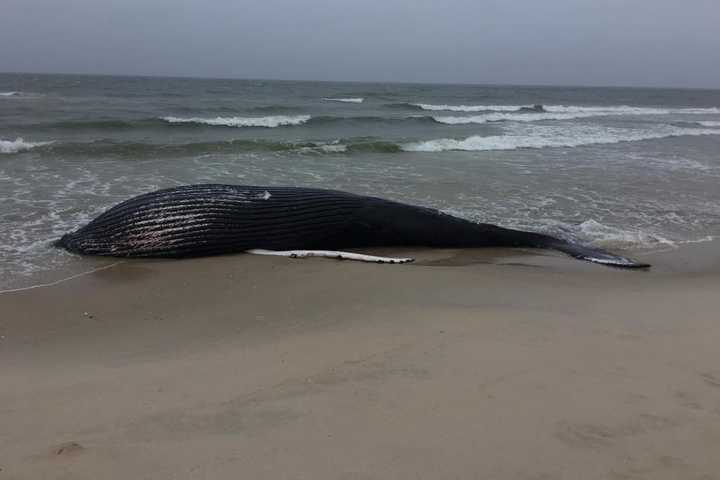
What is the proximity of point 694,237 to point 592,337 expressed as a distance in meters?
4.87

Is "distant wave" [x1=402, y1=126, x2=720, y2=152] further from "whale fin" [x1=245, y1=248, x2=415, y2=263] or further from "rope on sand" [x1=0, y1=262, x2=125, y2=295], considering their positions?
"rope on sand" [x1=0, y1=262, x2=125, y2=295]

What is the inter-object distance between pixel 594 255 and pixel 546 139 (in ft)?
55.6

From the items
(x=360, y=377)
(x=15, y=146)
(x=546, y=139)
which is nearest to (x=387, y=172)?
(x=15, y=146)

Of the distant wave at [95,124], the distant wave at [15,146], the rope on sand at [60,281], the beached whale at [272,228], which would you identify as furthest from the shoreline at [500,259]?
the distant wave at [95,124]

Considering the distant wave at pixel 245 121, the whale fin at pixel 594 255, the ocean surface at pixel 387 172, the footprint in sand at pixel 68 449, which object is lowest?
the footprint in sand at pixel 68 449

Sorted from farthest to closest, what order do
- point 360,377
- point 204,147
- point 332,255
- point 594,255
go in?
point 204,147 → point 594,255 → point 332,255 → point 360,377

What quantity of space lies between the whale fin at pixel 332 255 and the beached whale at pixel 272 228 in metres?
0.02

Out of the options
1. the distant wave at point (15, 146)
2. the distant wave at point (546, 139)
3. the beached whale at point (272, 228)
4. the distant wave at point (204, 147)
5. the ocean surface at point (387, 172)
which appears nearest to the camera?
the beached whale at point (272, 228)

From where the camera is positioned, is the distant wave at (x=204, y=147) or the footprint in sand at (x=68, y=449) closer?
the footprint in sand at (x=68, y=449)

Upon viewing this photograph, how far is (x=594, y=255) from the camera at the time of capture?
6836 mm

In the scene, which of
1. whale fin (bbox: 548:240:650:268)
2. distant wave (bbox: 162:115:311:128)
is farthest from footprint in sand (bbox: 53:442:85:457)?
distant wave (bbox: 162:115:311:128)

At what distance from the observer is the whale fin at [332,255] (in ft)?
21.4

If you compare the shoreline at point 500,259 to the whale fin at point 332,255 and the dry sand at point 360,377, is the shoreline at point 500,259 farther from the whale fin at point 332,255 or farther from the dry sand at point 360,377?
the dry sand at point 360,377

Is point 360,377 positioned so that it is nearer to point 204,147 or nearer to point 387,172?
point 387,172
